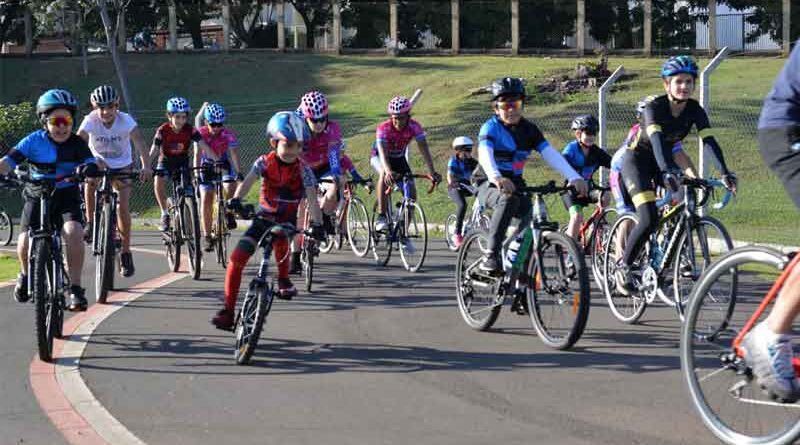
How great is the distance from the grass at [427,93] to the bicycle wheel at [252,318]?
876cm

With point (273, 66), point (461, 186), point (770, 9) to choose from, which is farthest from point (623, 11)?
point (461, 186)

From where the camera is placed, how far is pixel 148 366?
27.0 ft

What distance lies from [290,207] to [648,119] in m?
2.91

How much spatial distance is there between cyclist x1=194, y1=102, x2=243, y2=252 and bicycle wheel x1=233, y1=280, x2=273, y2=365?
204 inches

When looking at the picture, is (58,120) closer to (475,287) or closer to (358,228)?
(475,287)

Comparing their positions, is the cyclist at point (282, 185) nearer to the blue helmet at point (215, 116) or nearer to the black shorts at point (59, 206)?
the black shorts at point (59, 206)

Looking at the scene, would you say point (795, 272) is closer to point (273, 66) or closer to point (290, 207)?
point (290, 207)

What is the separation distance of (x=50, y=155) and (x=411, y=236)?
5.24 metres

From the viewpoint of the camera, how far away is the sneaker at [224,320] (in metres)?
8.43

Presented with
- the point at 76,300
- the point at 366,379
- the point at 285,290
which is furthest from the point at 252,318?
the point at 76,300

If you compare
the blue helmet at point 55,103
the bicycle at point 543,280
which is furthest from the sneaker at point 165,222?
the bicycle at point 543,280

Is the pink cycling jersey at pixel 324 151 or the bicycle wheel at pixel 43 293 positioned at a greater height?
the pink cycling jersey at pixel 324 151

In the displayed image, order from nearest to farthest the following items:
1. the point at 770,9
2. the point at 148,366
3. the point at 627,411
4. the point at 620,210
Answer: the point at 627,411 < the point at 148,366 < the point at 620,210 < the point at 770,9

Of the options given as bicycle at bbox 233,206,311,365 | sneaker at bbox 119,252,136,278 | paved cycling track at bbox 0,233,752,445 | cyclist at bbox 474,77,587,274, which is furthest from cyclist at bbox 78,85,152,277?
cyclist at bbox 474,77,587,274
